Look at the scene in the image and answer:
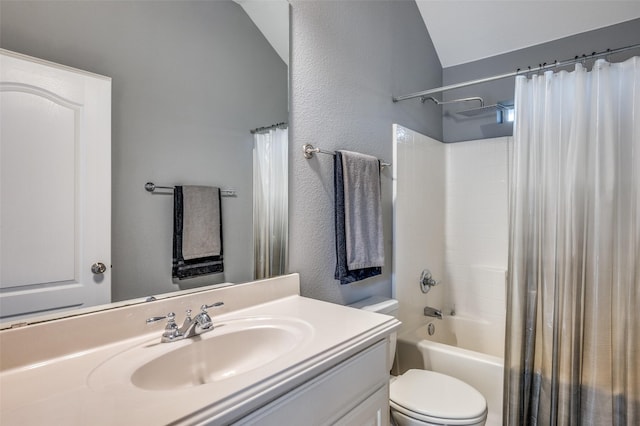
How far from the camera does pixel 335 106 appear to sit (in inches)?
65.9

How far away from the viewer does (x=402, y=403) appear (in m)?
1.47

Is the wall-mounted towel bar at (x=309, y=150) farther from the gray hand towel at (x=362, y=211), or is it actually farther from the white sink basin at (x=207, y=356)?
the white sink basin at (x=207, y=356)

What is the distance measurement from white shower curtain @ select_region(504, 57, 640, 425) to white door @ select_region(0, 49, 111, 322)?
5.99ft

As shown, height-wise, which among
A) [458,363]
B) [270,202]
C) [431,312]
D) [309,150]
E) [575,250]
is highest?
[309,150]

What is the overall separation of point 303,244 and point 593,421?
154 cm

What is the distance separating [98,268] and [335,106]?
1.20m

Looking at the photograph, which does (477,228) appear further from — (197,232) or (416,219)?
(197,232)

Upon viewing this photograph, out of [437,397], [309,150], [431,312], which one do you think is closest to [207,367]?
[309,150]

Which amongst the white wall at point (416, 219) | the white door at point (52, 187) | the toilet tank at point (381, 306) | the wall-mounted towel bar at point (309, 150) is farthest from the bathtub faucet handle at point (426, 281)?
the white door at point (52, 187)

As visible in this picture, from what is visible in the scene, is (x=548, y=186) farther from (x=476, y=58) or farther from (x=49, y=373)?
(x=49, y=373)

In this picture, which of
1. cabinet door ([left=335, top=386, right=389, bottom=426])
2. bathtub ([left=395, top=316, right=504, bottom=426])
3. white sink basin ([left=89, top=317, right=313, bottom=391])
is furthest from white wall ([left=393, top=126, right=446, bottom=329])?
white sink basin ([left=89, top=317, right=313, bottom=391])

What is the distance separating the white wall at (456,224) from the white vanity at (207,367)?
1196 mm

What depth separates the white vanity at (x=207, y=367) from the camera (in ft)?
2.03

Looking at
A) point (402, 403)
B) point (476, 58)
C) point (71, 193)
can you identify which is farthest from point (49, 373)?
point (476, 58)
